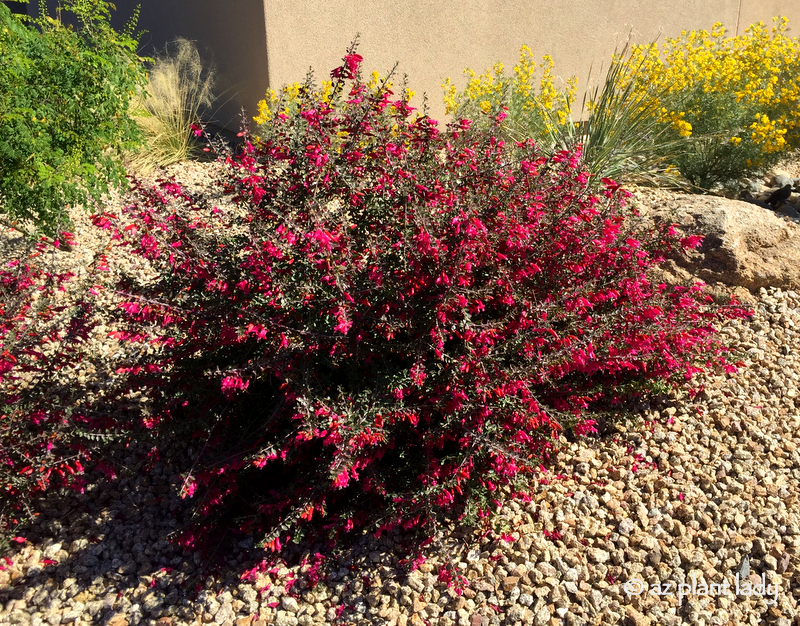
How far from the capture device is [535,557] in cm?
277

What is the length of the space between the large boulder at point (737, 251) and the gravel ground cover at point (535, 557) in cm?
135

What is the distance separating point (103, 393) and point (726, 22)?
498 inches

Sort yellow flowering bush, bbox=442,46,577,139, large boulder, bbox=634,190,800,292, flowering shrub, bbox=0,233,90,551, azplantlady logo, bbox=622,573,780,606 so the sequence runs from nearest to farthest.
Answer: azplantlady logo, bbox=622,573,780,606
flowering shrub, bbox=0,233,90,551
large boulder, bbox=634,190,800,292
yellow flowering bush, bbox=442,46,577,139

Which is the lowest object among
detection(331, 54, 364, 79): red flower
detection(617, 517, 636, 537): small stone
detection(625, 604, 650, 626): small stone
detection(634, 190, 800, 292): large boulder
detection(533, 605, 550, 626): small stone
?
detection(533, 605, 550, 626): small stone

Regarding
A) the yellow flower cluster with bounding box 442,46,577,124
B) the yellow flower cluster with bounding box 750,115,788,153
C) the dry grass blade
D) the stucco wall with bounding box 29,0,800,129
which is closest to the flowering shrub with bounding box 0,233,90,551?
the dry grass blade

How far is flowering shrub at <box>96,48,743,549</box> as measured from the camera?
8.13ft

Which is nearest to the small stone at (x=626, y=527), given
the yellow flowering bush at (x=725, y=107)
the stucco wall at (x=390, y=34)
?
the yellow flowering bush at (x=725, y=107)

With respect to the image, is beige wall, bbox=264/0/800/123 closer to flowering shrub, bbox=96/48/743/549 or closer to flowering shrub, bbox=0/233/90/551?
flowering shrub, bbox=96/48/743/549

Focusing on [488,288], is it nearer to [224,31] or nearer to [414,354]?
[414,354]

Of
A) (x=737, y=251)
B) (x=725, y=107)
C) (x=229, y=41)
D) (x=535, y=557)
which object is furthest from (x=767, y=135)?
(x=229, y=41)

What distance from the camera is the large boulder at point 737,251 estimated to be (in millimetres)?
4426

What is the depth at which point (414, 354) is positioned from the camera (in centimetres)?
254

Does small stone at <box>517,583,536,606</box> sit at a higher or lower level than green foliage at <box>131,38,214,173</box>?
lower

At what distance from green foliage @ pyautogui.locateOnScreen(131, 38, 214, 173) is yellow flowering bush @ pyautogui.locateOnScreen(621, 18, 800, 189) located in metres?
4.59
